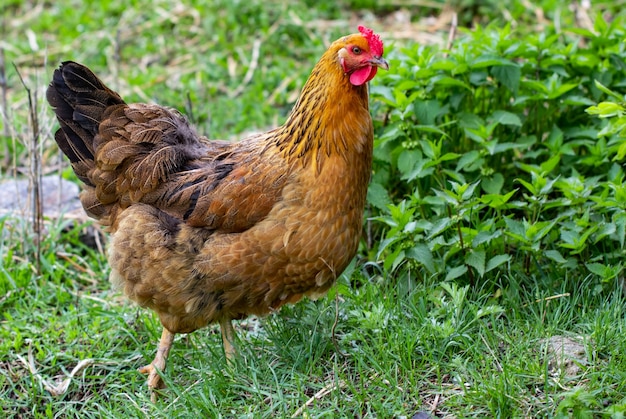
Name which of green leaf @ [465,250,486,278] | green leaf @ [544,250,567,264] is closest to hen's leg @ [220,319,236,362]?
green leaf @ [465,250,486,278]

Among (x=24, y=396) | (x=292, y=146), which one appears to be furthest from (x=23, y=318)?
(x=292, y=146)

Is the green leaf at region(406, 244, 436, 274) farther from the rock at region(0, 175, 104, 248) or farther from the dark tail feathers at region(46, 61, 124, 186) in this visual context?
the rock at region(0, 175, 104, 248)

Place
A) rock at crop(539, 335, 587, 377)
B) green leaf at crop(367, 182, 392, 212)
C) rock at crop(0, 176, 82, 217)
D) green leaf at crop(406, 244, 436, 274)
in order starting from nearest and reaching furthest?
rock at crop(539, 335, 587, 377), green leaf at crop(406, 244, 436, 274), green leaf at crop(367, 182, 392, 212), rock at crop(0, 176, 82, 217)

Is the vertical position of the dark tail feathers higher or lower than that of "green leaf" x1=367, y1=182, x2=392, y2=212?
higher

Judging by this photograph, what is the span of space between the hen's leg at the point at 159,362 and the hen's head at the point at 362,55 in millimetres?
1788

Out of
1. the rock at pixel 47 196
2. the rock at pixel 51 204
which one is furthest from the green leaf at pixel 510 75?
the rock at pixel 47 196

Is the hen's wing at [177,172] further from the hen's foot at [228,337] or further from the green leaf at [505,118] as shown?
the green leaf at [505,118]

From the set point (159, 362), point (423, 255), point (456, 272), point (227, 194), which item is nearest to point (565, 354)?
point (456, 272)

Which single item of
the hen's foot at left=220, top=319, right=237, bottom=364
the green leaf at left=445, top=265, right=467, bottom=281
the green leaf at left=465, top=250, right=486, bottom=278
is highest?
the green leaf at left=465, top=250, right=486, bottom=278

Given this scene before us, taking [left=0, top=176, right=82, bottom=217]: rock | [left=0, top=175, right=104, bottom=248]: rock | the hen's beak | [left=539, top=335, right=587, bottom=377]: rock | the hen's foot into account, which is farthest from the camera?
[left=0, top=176, right=82, bottom=217]: rock

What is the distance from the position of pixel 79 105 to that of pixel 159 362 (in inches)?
59.8

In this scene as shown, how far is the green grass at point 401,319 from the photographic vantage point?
3.63 m

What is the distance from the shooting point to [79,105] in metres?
4.32

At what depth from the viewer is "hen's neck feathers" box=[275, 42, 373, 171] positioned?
12.7 ft
